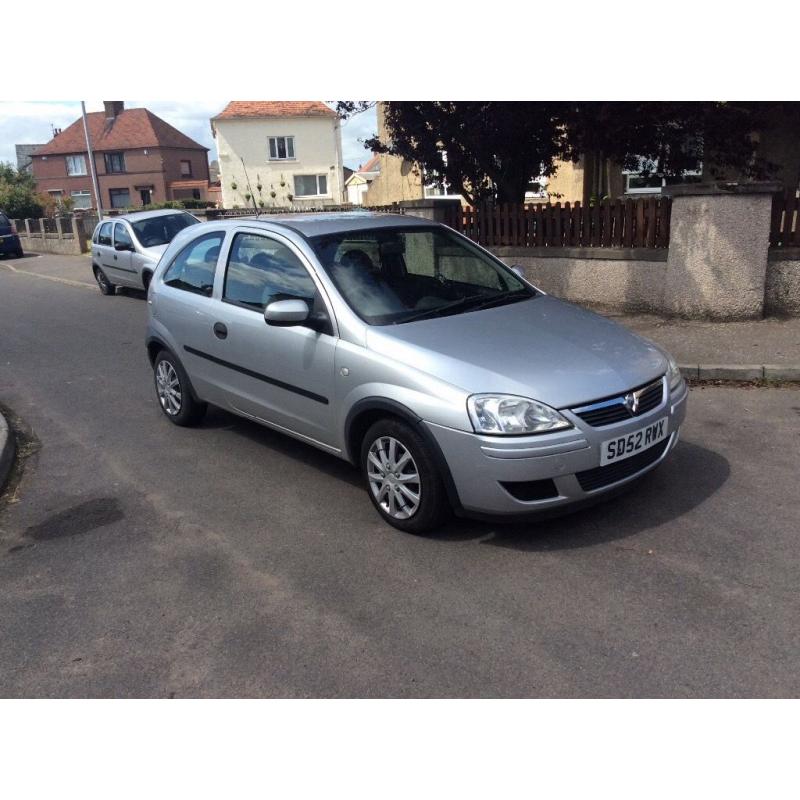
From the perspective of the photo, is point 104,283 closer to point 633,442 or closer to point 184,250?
point 184,250

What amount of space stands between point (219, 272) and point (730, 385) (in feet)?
15.6

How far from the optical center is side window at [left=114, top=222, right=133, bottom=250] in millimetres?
15252

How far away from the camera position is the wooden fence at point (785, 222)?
8875 mm

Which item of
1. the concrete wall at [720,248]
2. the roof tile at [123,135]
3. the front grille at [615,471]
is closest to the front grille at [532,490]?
the front grille at [615,471]

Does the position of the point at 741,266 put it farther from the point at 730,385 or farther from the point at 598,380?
the point at 598,380

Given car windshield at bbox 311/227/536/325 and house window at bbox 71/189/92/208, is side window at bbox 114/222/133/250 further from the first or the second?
house window at bbox 71/189/92/208

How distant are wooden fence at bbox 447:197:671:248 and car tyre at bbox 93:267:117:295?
868 cm

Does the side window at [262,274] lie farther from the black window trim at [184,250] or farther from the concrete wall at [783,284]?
the concrete wall at [783,284]

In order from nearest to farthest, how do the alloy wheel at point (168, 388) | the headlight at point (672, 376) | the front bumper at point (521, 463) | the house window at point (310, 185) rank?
the front bumper at point (521, 463)
the headlight at point (672, 376)
the alloy wheel at point (168, 388)
the house window at point (310, 185)

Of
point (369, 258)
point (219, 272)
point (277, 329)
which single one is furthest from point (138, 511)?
point (369, 258)

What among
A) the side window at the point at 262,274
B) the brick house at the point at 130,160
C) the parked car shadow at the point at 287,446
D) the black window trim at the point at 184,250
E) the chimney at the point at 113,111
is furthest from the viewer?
the chimney at the point at 113,111

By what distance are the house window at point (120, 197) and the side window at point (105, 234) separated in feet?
172

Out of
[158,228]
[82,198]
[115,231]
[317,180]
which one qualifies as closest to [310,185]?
[317,180]

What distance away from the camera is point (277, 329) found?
493 centimetres
